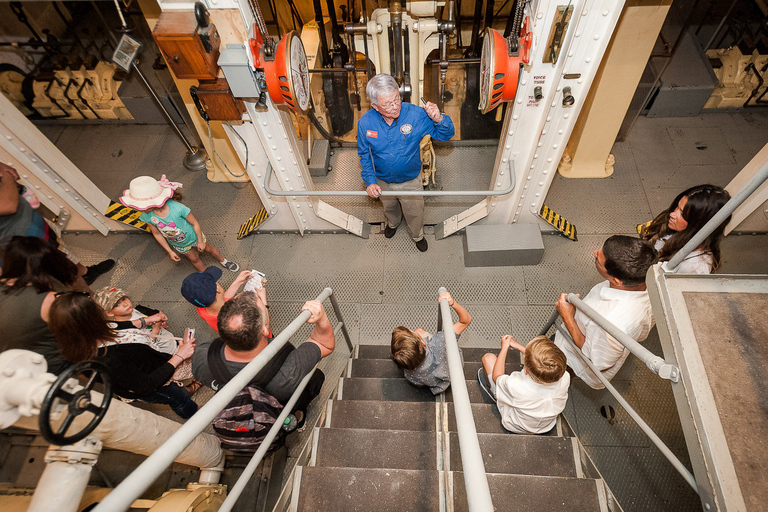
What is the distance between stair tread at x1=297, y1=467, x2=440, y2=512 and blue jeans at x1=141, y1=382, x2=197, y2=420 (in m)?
1.44

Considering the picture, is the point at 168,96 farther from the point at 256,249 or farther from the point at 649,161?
the point at 649,161

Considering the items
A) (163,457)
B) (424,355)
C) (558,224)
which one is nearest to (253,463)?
(163,457)

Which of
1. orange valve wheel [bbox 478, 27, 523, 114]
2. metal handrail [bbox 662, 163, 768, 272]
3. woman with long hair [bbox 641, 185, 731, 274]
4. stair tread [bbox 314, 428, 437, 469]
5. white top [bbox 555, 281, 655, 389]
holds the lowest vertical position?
stair tread [bbox 314, 428, 437, 469]

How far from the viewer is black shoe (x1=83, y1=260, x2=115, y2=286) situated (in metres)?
4.43

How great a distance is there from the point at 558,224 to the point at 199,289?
3.59 meters

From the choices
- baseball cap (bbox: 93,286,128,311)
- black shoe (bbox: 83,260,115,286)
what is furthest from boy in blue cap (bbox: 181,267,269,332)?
black shoe (bbox: 83,260,115,286)

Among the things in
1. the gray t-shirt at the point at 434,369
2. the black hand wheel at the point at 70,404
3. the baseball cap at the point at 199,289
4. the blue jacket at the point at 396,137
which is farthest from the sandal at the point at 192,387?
the black hand wheel at the point at 70,404

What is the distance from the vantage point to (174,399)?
3.03m

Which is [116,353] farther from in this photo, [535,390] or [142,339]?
[535,390]

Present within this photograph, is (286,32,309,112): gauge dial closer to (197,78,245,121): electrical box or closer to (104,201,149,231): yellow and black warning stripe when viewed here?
(197,78,245,121): electrical box

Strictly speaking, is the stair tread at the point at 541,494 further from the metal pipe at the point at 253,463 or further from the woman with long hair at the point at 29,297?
the woman with long hair at the point at 29,297

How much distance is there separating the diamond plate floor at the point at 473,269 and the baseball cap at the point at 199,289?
3.79ft

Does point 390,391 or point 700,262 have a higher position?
point 700,262

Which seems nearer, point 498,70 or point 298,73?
point 498,70
